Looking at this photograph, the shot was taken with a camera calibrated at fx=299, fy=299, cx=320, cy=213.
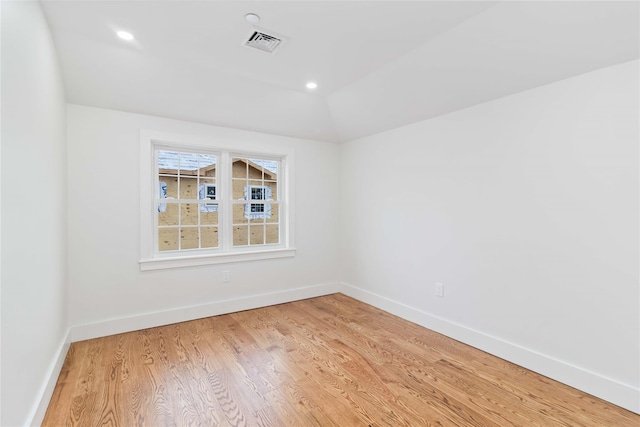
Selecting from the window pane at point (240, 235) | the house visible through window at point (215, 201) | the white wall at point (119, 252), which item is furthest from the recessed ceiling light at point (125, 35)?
the window pane at point (240, 235)

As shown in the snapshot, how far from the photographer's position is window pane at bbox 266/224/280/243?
4039mm

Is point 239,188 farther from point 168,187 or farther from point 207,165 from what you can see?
point 168,187

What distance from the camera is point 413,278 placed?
329 centimetres

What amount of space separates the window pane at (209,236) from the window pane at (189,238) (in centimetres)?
7

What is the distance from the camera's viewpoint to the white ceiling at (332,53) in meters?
1.84

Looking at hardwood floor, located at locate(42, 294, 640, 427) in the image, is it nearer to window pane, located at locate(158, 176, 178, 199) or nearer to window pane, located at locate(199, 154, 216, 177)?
window pane, located at locate(158, 176, 178, 199)

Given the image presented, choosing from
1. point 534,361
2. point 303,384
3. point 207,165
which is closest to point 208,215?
point 207,165

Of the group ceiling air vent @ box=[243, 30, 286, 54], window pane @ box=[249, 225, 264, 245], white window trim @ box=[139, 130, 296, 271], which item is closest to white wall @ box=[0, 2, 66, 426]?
white window trim @ box=[139, 130, 296, 271]

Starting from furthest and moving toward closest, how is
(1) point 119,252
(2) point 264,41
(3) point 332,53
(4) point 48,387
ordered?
1. (1) point 119,252
2. (3) point 332,53
3. (2) point 264,41
4. (4) point 48,387

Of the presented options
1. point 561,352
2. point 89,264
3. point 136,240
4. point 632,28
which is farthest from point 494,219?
point 89,264

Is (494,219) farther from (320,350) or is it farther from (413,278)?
(320,350)

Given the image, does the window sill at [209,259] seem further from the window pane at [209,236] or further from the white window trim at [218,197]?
the window pane at [209,236]

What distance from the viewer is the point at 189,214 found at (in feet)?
11.7

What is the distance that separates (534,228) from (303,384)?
6.87 ft
